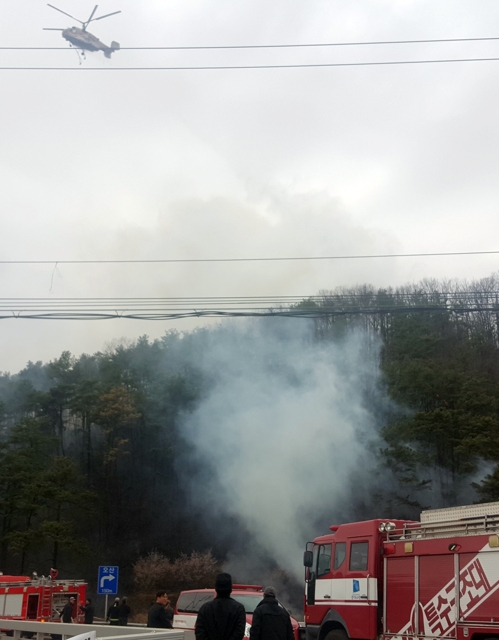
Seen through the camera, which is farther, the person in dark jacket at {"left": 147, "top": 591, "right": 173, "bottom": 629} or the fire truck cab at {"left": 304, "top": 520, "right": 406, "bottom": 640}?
the fire truck cab at {"left": 304, "top": 520, "right": 406, "bottom": 640}

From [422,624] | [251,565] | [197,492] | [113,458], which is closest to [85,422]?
[113,458]

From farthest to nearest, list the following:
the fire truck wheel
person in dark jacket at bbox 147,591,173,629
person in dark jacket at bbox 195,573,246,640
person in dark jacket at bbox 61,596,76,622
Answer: person in dark jacket at bbox 61,596,76,622, the fire truck wheel, person in dark jacket at bbox 147,591,173,629, person in dark jacket at bbox 195,573,246,640

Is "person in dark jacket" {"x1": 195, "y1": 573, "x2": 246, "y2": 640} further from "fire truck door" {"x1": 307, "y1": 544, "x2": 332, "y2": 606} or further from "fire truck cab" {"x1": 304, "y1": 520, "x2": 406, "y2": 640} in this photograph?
"fire truck door" {"x1": 307, "y1": 544, "x2": 332, "y2": 606}

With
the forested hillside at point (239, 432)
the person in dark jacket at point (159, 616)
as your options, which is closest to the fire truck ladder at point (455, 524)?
the person in dark jacket at point (159, 616)

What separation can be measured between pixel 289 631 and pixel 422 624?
14.1 ft

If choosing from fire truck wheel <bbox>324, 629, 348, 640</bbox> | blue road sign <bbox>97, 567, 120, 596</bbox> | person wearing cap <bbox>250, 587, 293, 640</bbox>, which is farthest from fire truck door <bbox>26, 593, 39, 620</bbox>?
person wearing cap <bbox>250, 587, 293, 640</bbox>

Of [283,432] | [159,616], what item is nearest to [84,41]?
[159,616]

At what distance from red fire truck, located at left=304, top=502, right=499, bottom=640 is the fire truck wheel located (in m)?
0.02

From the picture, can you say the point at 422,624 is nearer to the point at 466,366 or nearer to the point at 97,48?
the point at 97,48

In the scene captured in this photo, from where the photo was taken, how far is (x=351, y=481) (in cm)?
3416

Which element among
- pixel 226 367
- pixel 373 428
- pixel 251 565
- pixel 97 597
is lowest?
pixel 97 597

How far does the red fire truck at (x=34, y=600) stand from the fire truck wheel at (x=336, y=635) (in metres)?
8.82

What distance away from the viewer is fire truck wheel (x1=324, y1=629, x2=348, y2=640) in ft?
37.2

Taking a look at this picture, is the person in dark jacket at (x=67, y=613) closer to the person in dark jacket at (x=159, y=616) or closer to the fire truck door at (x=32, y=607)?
the fire truck door at (x=32, y=607)
